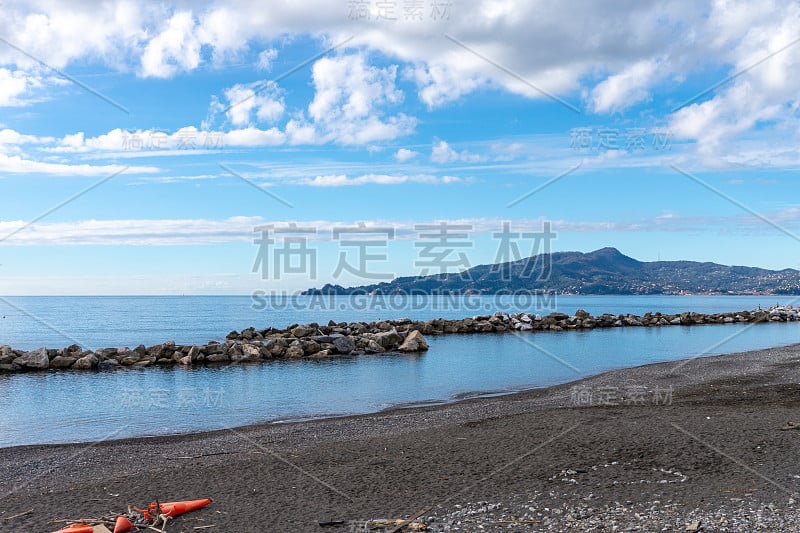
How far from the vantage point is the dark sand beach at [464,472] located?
761 cm

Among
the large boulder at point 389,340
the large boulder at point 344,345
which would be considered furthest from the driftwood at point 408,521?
the large boulder at point 389,340

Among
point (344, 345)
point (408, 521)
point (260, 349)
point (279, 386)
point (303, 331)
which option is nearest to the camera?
point (408, 521)

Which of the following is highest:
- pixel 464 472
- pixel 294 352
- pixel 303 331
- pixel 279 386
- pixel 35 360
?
pixel 303 331

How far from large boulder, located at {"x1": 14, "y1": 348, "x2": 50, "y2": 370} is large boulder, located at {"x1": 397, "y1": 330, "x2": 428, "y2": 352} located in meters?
15.7

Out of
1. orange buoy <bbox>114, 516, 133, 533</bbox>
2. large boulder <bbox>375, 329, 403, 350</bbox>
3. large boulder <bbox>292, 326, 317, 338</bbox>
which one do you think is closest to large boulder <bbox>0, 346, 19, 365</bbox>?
large boulder <bbox>292, 326, 317, 338</bbox>

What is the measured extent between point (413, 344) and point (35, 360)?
16683 mm

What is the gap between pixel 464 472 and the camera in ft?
31.4

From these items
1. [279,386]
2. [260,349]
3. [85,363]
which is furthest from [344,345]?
[85,363]

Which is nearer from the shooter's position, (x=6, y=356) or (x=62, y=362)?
(x=6, y=356)

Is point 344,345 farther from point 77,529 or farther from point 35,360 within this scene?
point 77,529

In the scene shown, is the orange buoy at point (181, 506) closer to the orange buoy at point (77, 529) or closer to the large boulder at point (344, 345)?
the orange buoy at point (77, 529)

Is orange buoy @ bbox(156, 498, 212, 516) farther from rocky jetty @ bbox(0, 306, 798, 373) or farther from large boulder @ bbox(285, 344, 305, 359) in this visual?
large boulder @ bbox(285, 344, 305, 359)

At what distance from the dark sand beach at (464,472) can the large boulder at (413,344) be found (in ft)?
54.5

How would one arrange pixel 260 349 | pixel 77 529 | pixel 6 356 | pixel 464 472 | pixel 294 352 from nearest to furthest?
1. pixel 77 529
2. pixel 464 472
3. pixel 6 356
4. pixel 260 349
5. pixel 294 352
